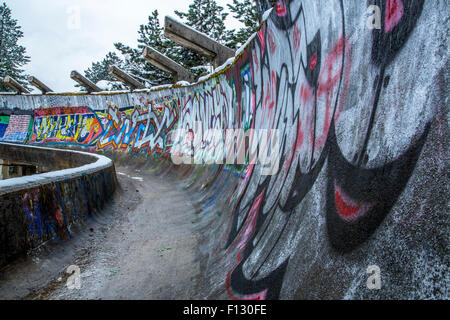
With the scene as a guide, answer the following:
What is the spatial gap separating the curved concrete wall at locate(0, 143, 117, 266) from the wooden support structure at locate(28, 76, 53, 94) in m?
18.6

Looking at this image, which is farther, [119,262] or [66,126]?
[66,126]

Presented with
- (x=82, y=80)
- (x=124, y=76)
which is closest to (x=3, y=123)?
(x=82, y=80)

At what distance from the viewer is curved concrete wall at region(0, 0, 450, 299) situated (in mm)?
1181

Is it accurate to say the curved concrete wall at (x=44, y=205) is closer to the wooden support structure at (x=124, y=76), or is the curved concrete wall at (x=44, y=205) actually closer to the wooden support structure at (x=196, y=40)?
the wooden support structure at (x=196, y=40)

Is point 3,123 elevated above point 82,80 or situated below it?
below

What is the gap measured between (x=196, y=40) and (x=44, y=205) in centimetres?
588

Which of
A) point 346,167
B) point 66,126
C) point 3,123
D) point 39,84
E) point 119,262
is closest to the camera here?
point 346,167

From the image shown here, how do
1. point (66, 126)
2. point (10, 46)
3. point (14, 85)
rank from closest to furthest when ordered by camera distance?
point (66, 126)
point (14, 85)
point (10, 46)

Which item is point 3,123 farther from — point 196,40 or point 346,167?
point 346,167

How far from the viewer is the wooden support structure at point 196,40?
755 cm

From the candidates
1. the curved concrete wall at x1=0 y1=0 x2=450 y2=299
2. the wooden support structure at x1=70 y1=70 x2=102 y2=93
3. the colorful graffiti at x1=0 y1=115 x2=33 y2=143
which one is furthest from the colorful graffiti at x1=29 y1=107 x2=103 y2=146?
the curved concrete wall at x1=0 y1=0 x2=450 y2=299

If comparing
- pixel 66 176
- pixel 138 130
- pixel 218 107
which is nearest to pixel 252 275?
pixel 66 176

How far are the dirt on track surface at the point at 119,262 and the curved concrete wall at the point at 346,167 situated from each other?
1.19 feet

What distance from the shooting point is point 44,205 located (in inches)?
133
